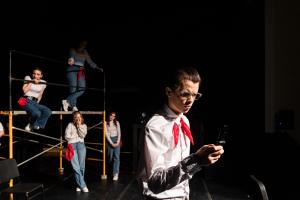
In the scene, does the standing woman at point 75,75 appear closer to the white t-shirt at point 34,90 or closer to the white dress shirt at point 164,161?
the white t-shirt at point 34,90

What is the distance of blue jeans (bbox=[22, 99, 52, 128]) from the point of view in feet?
16.1

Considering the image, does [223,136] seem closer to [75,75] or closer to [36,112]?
[36,112]

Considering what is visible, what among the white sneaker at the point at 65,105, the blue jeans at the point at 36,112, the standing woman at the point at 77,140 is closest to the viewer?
the blue jeans at the point at 36,112

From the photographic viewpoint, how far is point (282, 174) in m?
4.41

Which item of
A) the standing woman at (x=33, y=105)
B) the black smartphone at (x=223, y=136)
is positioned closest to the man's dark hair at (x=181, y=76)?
the black smartphone at (x=223, y=136)

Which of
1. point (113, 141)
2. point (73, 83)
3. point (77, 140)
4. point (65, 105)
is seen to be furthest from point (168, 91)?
point (113, 141)

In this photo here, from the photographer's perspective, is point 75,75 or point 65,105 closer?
point 65,105

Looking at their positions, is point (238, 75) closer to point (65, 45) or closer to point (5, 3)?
point (65, 45)

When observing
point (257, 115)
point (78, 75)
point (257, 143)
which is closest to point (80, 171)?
point (78, 75)

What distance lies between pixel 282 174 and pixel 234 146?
7.05 ft

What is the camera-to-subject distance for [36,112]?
4.91 metres

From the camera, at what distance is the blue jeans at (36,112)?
491cm

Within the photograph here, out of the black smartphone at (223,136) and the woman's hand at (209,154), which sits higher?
the black smartphone at (223,136)

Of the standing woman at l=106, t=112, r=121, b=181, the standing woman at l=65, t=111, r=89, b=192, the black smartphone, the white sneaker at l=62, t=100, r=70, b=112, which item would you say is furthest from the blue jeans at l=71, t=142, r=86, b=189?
the black smartphone
